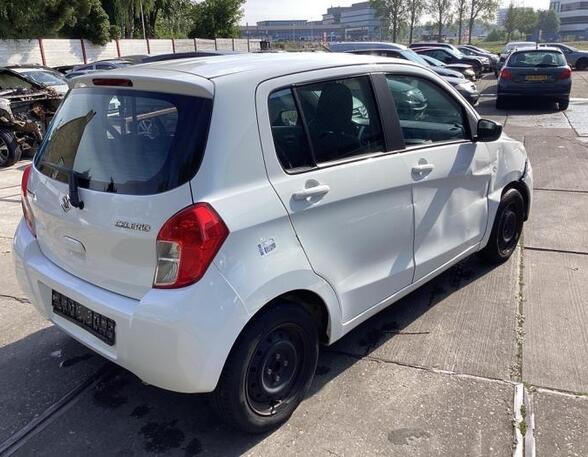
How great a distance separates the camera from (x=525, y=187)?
4.61 m

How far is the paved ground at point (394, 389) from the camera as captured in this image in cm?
263

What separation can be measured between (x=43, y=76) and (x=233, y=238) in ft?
36.6

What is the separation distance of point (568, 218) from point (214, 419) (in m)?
4.60

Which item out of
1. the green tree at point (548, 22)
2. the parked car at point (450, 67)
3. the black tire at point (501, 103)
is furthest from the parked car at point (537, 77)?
the green tree at point (548, 22)

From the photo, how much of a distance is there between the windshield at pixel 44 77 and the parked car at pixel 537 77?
11.0 m

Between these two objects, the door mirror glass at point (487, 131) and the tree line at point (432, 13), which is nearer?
the door mirror glass at point (487, 131)

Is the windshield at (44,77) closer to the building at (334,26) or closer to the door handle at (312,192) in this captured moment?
the door handle at (312,192)

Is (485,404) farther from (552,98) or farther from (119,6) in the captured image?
(119,6)

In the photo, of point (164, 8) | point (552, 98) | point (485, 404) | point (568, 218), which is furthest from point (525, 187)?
point (164, 8)

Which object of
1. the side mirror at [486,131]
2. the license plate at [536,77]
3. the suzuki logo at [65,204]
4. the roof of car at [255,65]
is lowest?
the license plate at [536,77]

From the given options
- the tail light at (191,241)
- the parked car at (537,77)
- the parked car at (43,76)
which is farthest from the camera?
the parked car at (537,77)

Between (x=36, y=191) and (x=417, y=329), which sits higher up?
(x=36, y=191)

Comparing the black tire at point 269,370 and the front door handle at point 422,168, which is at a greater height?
the front door handle at point 422,168

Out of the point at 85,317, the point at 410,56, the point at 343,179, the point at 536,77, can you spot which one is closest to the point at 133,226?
the point at 85,317
